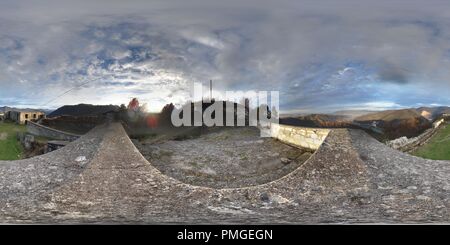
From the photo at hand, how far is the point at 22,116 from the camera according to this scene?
25.7 ft

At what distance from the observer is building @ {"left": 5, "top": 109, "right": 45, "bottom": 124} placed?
7738 millimetres

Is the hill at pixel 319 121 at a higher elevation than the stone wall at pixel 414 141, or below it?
higher

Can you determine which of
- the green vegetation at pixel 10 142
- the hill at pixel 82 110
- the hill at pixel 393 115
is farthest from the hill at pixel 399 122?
the green vegetation at pixel 10 142

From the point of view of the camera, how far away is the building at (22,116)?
7738mm

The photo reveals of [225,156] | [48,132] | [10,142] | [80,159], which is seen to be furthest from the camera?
[10,142]

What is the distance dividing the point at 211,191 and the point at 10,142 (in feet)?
9.19

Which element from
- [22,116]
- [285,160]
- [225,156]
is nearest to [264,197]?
[285,160]

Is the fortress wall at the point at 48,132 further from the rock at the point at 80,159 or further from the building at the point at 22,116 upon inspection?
the rock at the point at 80,159

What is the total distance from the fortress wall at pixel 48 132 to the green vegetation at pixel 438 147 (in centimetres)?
434

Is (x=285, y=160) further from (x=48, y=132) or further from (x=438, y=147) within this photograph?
(x=48, y=132)

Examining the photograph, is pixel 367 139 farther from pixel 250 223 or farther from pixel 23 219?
pixel 23 219

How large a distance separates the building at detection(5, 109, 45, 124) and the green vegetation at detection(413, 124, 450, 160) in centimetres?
481

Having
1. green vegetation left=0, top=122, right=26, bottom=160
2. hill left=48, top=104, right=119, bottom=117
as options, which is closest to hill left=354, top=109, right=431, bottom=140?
hill left=48, top=104, right=119, bottom=117

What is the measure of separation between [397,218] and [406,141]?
4.16ft
